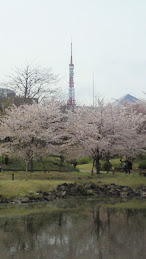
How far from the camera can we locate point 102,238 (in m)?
16.3

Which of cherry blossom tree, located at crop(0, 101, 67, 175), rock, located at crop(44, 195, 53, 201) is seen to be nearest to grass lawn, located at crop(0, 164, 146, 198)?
rock, located at crop(44, 195, 53, 201)

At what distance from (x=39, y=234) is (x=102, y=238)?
2.95m

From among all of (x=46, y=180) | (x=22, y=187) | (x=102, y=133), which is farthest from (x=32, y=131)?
(x=22, y=187)

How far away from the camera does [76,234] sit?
17.0 meters

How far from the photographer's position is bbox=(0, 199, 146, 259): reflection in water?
1380cm

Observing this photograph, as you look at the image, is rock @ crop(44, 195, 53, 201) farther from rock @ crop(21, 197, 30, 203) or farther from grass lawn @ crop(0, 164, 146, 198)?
rock @ crop(21, 197, 30, 203)

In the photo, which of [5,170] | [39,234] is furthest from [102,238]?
[5,170]

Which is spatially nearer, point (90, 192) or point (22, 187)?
point (22, 187)

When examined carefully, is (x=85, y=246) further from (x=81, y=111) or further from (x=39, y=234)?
(x=81, y=111)

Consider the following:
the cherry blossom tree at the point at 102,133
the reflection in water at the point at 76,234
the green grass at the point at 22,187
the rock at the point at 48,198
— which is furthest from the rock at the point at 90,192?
the reflection in water at the point at 76,234

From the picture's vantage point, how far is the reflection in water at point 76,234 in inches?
543

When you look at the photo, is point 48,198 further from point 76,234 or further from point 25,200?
point 76,234

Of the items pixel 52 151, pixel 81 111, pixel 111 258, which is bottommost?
pixel 111 258

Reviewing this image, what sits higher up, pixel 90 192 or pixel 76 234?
pixel 90 192
